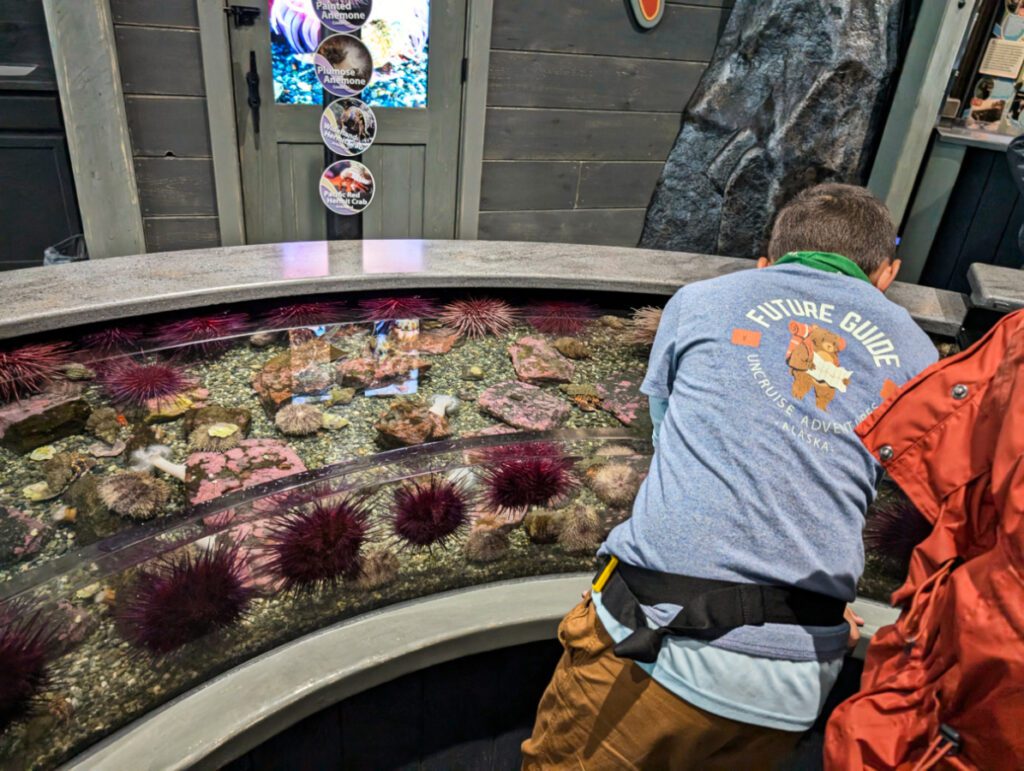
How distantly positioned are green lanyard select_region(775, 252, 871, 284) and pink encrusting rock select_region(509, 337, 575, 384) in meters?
0.75

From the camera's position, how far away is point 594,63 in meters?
3.66

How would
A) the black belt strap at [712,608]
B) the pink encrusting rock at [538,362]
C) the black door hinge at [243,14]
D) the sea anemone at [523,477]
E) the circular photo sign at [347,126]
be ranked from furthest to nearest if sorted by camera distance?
the black door hinge at [243,14], the circular photo sign at [347,126], the pink encrusting rock at [538,362], the sea anemone at [523,477], the black belt strap at [712,608]

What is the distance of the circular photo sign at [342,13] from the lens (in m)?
2.03

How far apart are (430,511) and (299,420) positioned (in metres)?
0.34

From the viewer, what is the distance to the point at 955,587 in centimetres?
77

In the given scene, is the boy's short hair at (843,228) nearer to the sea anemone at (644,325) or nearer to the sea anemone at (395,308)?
the sea anemone at (644,325)

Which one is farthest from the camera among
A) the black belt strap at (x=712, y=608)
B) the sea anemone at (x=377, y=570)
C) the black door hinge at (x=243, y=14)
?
the black door hinge at (x=243, y=14)

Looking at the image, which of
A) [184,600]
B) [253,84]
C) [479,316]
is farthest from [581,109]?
[184,600]

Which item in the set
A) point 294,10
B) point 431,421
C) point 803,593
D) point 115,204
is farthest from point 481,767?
point 294,10

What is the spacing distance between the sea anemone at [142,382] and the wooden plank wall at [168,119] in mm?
1809

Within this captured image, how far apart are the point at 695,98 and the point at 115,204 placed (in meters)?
2.73

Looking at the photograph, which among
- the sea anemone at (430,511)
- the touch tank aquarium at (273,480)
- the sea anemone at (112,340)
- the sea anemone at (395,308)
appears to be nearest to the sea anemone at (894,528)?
the touch tank aquarium at (273,480)

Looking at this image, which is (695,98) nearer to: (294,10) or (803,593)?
(294,10)

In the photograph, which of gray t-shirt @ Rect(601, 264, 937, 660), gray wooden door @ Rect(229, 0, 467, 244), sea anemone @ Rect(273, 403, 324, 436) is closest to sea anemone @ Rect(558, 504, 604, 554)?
gray t-shirt @ Rect(601, 264, 937, 660)
